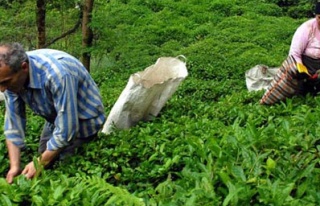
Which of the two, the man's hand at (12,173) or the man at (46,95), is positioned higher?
the man at (46,95)

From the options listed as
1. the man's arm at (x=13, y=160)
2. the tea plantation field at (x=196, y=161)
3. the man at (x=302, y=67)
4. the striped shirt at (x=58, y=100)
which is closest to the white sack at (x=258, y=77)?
the tea plantation field at (x=196, y=161)

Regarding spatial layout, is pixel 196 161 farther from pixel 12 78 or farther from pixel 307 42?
pixel 307 42

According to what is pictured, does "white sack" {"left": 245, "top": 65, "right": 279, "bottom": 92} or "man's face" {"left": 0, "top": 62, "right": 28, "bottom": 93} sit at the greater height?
"man's face" {"left": 0, "top": 62, "right": 28, "bottom": 93}

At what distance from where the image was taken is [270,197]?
2268mm

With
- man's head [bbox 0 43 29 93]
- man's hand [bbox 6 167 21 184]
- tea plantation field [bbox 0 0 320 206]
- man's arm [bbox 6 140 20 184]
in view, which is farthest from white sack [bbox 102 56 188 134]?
man's head [bbox 0 43 29 93]

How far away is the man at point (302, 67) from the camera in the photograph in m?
5.07

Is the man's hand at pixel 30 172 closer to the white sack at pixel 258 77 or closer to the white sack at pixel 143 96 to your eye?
the white sack at pixel 143 96

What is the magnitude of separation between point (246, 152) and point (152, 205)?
595 millimetres

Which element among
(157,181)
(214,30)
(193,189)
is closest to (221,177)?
(193,189)

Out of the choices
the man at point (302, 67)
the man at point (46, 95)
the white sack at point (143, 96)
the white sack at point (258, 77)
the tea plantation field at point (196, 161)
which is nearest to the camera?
the tea plantation field at point (196, 161)

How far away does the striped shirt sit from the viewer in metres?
3.26

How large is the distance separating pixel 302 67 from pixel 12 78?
9.20 feet

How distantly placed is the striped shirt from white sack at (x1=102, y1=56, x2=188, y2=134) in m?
0.95

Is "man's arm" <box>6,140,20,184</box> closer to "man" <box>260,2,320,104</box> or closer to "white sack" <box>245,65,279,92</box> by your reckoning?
"man" <box>260,2,320,104</box>
